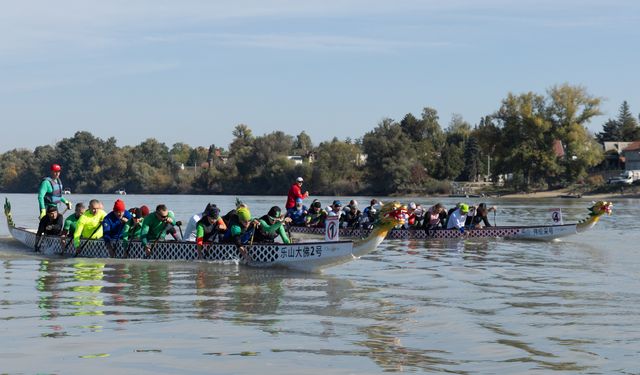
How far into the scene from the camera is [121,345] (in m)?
11.0

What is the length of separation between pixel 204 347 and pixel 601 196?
84.4 metres

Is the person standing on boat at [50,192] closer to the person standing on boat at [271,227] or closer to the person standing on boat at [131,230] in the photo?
the person standing on boat at [131,230]

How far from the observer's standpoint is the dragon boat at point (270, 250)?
17109mm

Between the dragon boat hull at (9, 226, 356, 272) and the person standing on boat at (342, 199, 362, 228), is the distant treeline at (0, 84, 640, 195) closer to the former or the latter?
the person standing on boat at (342, 199, 362, 228)

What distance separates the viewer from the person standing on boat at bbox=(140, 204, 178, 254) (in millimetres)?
20297

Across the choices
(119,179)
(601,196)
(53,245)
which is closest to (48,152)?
(119,179)

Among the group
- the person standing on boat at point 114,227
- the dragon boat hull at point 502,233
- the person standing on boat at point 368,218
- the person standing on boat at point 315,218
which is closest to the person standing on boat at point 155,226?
the person standing on boat at point 114,227

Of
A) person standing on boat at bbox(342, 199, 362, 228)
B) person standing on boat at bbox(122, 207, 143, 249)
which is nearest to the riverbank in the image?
person standing on boat at bbox(342, 199, 362, 228)

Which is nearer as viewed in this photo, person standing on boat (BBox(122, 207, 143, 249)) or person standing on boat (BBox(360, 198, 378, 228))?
person standing on boat (BBox(122, 207, 143, 249))

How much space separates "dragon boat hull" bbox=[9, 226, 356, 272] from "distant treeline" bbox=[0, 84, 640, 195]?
77416mm

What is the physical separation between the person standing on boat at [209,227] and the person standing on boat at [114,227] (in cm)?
225

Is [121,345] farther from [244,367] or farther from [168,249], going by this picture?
[168,249]

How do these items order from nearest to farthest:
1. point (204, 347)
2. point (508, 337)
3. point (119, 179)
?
point (204, 347) < point (508, 337) < point (119, 179)

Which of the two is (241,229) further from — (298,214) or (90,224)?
(298,214)
